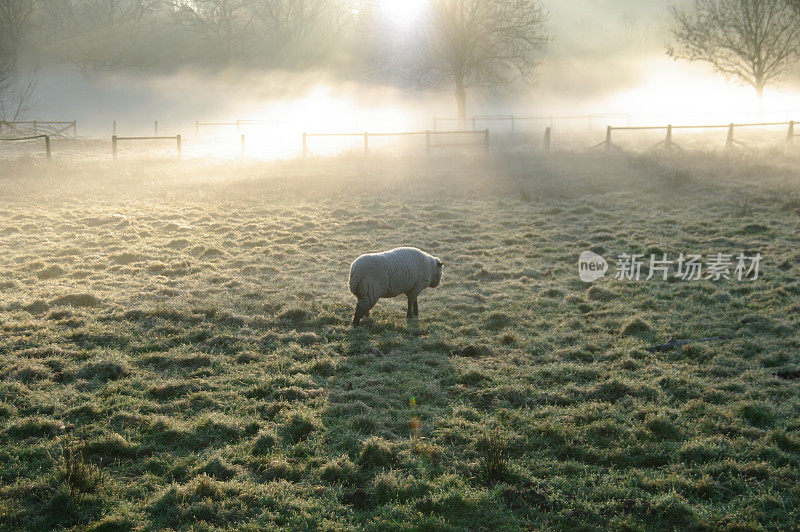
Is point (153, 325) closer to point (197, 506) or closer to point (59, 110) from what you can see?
point (197, 506)

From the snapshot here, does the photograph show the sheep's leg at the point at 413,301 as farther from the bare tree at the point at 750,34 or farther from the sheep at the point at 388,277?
the bare tree at the point at 750,34

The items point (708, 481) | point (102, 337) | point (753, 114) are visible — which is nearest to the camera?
point (708, 481)

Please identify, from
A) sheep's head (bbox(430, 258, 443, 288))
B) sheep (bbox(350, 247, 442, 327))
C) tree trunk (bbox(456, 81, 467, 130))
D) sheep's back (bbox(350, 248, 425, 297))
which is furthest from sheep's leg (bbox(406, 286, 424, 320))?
tree trunk (bbox(456, 81, 467, 130))

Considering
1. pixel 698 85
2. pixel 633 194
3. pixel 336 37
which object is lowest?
pixel 633 194

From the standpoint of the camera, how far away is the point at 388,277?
335 inches

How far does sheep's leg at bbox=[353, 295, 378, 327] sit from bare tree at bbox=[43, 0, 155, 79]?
2291 inches

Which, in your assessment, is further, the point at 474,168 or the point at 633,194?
the point at 474,168

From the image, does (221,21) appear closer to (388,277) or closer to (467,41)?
(467,41)

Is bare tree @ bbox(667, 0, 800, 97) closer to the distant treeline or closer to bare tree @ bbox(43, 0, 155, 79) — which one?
the distant treeline

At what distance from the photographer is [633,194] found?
1769 centimetres

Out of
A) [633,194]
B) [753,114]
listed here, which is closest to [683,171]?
[633,194]

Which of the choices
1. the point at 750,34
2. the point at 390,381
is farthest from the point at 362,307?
the point at 750,34

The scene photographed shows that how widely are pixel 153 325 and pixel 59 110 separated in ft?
160

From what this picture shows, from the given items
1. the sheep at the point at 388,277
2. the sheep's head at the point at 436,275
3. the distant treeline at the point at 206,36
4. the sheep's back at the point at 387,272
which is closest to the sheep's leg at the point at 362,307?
the sheep at the point at 388,277
